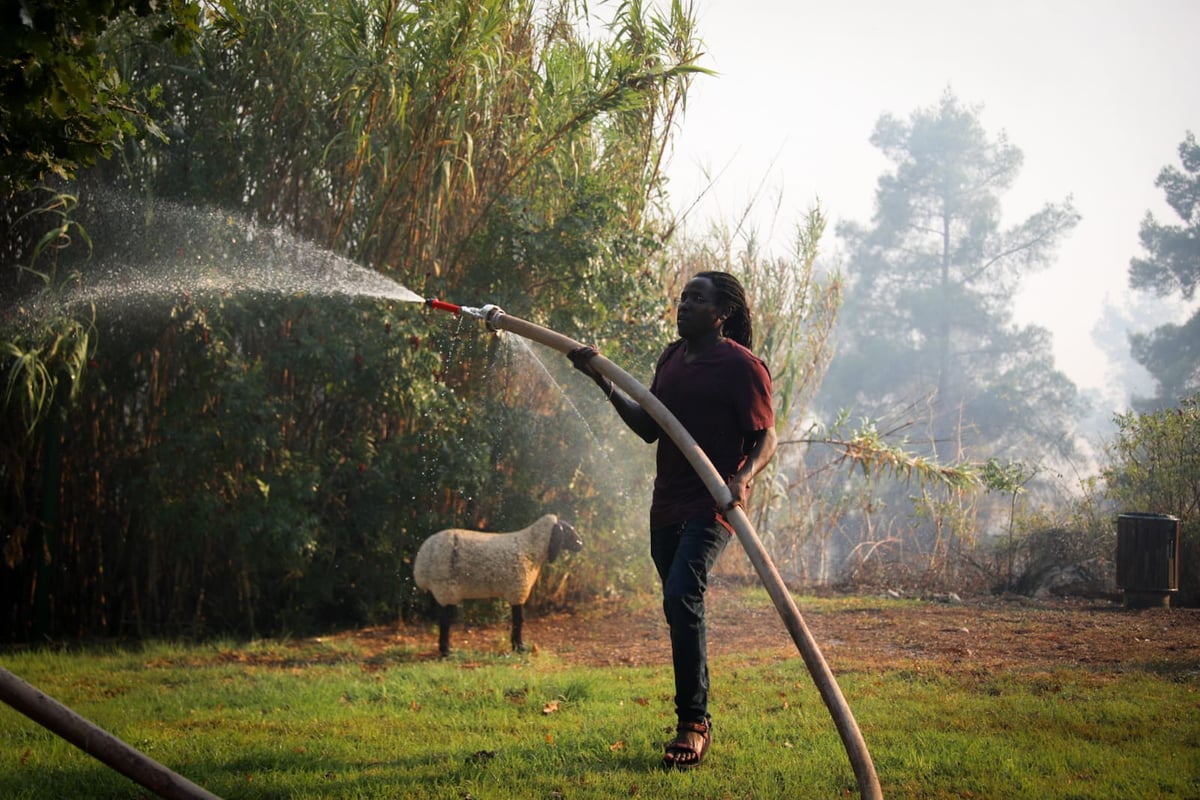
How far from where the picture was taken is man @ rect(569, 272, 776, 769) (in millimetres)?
Answer: 3873

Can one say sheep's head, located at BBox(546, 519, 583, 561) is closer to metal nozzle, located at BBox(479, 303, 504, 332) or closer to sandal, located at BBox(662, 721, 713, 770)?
metal nozzle, located at BBox(479, 303, 504, 332)

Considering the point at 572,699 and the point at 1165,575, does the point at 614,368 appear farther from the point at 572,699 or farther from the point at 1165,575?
the point at 1165,575

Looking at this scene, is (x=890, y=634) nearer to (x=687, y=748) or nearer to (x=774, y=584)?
(x=687, y=748)

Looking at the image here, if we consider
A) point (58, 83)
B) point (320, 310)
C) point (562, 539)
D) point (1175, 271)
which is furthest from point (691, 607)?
point (1175, 271)

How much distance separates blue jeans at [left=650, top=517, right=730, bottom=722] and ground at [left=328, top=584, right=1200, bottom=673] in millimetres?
2246

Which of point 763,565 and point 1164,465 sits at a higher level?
point 1164,465

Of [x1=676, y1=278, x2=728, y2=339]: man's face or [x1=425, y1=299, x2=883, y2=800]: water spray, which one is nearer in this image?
[x1=425, y1=299, x2=883, y2=800]: water spray

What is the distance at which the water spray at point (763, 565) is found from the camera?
129 inches

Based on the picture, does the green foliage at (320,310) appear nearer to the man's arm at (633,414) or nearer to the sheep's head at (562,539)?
the sheep's head at (562,539)

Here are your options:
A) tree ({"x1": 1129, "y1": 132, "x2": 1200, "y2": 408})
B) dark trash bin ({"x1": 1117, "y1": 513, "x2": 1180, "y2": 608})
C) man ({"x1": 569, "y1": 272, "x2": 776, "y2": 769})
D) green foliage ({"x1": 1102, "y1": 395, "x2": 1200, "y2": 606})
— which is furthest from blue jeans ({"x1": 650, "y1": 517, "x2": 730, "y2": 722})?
tree ({"x1": 1129, "y1": 132, "x2": 1200, "y2": 408})

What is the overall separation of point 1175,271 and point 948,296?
6.99m

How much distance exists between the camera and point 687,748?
3.87 m

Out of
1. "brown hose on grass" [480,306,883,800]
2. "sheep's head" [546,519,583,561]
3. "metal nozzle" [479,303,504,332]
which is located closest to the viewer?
"brown hose on grass" [480,306,883,800]

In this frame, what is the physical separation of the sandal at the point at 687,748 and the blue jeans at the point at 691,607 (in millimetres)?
32
